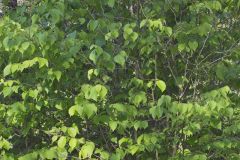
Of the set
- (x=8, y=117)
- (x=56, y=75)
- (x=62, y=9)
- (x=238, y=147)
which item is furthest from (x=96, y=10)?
(x=238, y=147)

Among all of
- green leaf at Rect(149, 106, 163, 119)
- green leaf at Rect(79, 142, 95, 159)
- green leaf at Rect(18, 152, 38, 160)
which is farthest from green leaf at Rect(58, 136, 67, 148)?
green leaf at Rect(149, 106, 163, 119)

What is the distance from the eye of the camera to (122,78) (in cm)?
391

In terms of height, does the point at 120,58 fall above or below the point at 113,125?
above

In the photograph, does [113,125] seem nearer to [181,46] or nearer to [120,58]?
[120,58]

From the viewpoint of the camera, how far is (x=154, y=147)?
3.65 meters

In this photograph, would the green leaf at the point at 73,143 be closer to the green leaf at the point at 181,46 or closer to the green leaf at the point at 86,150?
the green leaf at the point at 86,150

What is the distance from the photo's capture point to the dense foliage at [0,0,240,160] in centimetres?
341

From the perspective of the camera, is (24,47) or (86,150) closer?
(24,47)

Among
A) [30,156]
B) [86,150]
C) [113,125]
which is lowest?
[30,156]

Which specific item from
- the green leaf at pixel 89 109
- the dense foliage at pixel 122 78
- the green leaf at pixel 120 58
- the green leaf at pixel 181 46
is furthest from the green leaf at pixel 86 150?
the green leaf at pixel 181 46

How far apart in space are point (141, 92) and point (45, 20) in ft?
2.86

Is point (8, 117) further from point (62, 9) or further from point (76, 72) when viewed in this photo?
point (62, 9)

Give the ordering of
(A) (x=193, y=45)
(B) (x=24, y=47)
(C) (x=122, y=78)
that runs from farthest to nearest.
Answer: (C) (x=122, y=78) → (A) (x=193, y=45) → (B) (x=24, y=47)

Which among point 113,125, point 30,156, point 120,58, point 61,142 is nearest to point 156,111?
point 113,125
